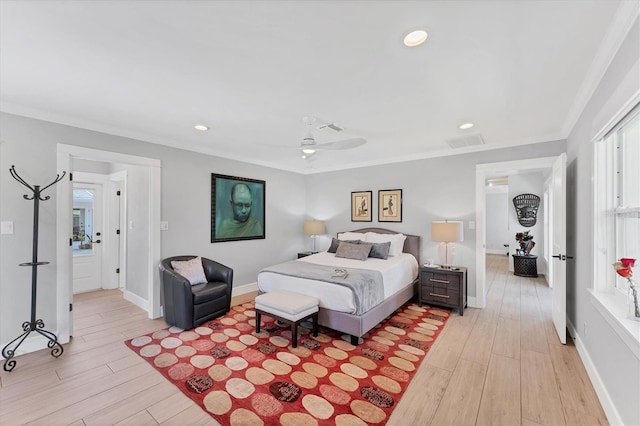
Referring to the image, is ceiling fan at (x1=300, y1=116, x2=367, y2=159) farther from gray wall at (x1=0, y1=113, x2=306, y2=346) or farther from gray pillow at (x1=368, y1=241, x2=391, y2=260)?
gray wall at (x1=0, y1=113, x2=306, y2=346)

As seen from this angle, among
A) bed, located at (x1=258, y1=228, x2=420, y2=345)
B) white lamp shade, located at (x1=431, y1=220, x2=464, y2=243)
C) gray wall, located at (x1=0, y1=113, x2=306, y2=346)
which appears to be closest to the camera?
gray wall, located at (x1=0, y1=113, x2=306, y2=346)

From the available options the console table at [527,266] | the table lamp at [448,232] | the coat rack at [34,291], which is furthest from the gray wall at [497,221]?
the coat rack at [34,291]

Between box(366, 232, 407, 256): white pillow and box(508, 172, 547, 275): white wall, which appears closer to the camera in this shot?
box(366, 232, 407, 256): white pillow

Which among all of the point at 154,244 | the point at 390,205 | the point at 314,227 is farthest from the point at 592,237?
the point at 154,244

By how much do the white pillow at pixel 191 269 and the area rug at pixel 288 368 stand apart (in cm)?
63

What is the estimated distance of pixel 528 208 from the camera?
688cm

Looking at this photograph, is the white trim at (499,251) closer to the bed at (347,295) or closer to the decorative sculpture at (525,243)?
the decorative sculpture at (525,243)

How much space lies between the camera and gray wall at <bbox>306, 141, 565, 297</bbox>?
14.1ft

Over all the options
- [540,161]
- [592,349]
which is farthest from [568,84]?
[592,349]

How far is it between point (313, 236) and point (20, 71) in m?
5.08

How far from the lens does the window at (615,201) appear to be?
78.1 inches

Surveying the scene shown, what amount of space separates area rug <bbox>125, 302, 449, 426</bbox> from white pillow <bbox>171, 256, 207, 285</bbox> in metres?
0.63

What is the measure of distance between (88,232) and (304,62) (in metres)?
5.67

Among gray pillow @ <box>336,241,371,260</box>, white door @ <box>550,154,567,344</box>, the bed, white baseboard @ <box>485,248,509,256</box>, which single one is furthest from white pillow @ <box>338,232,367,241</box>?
white baseboard @ <box>485,248,509,256</box>
